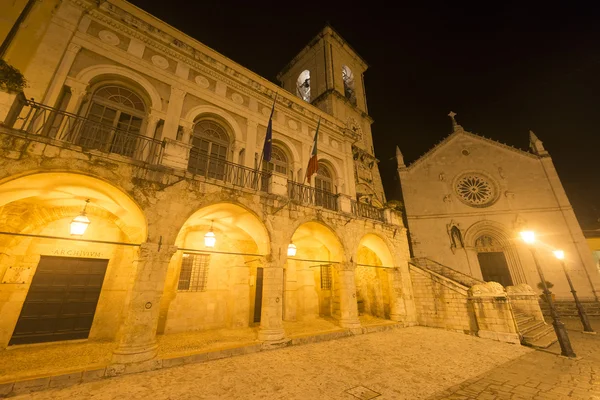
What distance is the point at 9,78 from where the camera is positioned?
4941mm

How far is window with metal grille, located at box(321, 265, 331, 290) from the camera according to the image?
40.4 feet

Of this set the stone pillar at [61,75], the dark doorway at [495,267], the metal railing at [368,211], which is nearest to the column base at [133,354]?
the stone pillar at [61,75]

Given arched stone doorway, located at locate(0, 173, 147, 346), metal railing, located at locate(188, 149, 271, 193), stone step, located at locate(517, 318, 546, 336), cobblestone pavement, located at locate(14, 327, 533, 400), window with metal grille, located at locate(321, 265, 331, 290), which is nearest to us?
cobblestone pavement, located at locate(14, 327, 533, 400)

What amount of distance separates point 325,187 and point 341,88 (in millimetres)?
11300

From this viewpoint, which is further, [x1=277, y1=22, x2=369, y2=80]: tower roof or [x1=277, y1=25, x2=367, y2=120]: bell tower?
[x1=277, y1=22, x2=369, y2=80]: tower roof

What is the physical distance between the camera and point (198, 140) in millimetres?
9094

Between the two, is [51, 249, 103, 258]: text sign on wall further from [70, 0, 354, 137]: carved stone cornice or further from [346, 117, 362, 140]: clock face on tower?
[346, 117, 362, 140]: clock face on tower

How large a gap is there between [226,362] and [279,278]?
2615 millimetres

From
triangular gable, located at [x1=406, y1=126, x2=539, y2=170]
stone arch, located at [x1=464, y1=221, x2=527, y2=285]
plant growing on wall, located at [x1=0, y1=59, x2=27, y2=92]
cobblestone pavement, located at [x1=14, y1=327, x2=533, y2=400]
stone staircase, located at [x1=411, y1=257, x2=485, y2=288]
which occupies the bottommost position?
cobblestone pavement, located at [x1=14, y1=327, x2=533, y2=400]

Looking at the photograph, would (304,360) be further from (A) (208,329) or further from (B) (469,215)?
(B) (469,215)

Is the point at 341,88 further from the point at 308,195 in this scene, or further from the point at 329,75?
the point at 308,195

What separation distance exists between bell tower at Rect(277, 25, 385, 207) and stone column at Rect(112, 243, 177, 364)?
1271cm

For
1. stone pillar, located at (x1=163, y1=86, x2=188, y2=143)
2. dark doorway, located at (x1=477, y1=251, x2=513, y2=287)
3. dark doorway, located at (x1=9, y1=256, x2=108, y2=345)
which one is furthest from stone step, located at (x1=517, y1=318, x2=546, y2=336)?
dark doorway, located at (x1=9, y1=256, x2=108, y2=345)

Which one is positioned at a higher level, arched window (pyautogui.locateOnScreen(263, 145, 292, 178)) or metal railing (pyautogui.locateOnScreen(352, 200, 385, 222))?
arched window (pyautogui.locateOnScreen(263, 145, 292, 178))
